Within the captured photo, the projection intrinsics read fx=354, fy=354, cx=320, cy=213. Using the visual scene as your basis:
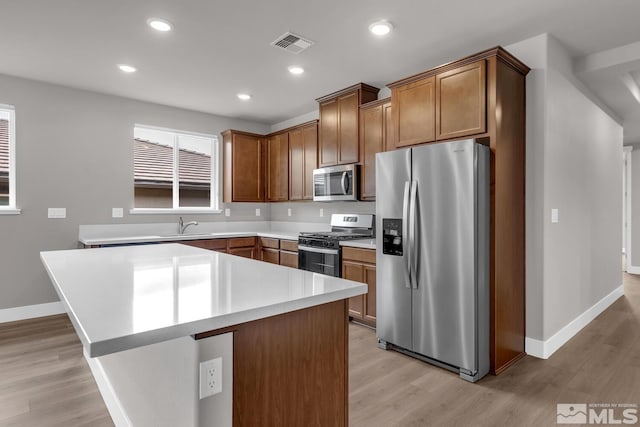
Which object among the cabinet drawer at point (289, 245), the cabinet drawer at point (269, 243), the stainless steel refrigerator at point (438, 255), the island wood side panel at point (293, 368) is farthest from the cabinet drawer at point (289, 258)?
the island wood side panel at point (293, 368)

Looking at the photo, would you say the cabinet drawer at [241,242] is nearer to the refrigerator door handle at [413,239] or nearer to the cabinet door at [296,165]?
the cabinet door at [296,165]

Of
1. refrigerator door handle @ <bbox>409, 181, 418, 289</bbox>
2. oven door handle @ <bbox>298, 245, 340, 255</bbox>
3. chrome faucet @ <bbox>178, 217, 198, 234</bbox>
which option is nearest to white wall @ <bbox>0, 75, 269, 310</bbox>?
chrome faucet @ <bbox>178, 217, 198, 234</bbox>

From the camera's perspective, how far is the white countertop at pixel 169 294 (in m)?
0.90

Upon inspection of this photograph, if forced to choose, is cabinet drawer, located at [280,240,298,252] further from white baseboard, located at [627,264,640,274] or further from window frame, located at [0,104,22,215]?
white baseboard, located at [627,264,640,274]

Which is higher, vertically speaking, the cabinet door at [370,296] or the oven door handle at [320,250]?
the oven door handle at [320,250]

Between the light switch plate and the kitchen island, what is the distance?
9.66ft

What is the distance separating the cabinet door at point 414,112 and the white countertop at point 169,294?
73.9 inches

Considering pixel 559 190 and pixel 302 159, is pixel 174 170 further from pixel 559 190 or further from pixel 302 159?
pixel 559 190

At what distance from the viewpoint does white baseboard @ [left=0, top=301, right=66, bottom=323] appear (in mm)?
3805

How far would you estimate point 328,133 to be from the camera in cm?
447

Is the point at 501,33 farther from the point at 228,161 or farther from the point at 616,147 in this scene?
the point at 228,161

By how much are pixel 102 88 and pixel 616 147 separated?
646 centimetres

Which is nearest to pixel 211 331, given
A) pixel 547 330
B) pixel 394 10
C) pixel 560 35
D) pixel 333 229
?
pixel 394 10

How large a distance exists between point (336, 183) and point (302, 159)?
2.87ft
